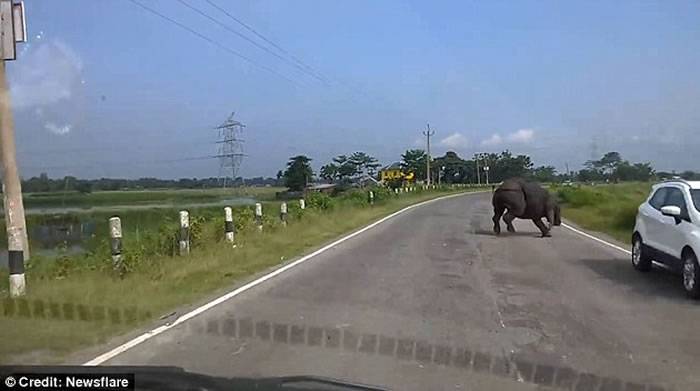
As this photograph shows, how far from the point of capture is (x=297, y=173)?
5225 cm

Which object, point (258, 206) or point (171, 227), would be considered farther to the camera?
point (258, 206)

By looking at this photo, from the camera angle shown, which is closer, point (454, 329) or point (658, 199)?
point (454, 329)

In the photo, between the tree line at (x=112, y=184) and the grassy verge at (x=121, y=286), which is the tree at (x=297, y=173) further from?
the grassy verge at (x=121, y=286)

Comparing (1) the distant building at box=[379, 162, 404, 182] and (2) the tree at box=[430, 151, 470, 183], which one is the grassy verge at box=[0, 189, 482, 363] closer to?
(1) the distant building at box=[379, 162, 404, 182]

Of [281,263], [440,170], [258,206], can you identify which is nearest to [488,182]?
[440,170]

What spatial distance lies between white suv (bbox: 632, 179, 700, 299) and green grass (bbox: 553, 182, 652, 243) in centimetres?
889

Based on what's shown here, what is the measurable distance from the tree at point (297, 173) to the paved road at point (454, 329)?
114ft

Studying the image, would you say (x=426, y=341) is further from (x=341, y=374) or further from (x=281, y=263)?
(x=281, y=263)

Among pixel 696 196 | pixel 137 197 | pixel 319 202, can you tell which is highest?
pixel 696 196

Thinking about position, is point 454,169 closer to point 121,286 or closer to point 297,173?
point 297,173

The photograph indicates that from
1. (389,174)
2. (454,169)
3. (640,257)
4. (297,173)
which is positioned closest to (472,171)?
(454,169)

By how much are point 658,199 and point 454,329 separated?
23.1 ft

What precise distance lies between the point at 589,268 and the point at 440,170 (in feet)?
356

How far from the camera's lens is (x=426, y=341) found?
8.91 m
